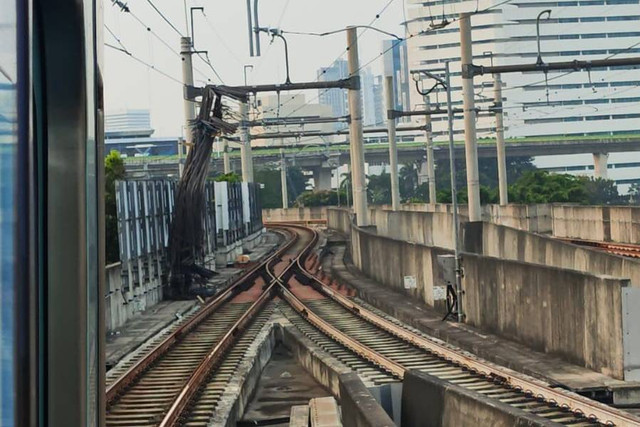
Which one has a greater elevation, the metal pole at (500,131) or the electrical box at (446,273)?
the metal pole at (500,131)

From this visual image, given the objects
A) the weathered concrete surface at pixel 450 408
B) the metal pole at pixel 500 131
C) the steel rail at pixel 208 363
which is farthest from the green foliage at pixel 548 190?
the weathered concrete surface at pixel 450 408

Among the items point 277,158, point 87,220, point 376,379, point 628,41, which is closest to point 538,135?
point 628,41

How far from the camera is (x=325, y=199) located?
95938mm

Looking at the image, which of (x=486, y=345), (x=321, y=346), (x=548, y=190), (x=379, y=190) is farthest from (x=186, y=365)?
(x=379, y=190)

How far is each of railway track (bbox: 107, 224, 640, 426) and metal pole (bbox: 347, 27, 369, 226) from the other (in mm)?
7475

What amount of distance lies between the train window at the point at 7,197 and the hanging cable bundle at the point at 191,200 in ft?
79.7

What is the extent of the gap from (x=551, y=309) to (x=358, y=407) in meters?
5.93

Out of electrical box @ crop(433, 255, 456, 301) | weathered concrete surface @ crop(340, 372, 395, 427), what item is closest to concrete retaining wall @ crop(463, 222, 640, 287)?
electrical box @ crop(433, 255, 456, 301)

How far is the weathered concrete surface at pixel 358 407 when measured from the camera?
28.2ft

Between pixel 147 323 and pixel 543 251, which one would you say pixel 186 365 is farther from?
pixel 543 251

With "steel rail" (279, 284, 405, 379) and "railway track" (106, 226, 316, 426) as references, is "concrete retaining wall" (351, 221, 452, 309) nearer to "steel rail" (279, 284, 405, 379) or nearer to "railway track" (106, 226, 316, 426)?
"steel rail" (279, 284, 405, 379)

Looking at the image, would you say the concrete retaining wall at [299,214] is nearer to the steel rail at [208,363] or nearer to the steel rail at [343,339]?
the steel rail at [208,363]

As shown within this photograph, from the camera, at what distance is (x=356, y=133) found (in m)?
32.1

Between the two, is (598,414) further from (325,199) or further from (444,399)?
(325,199)
